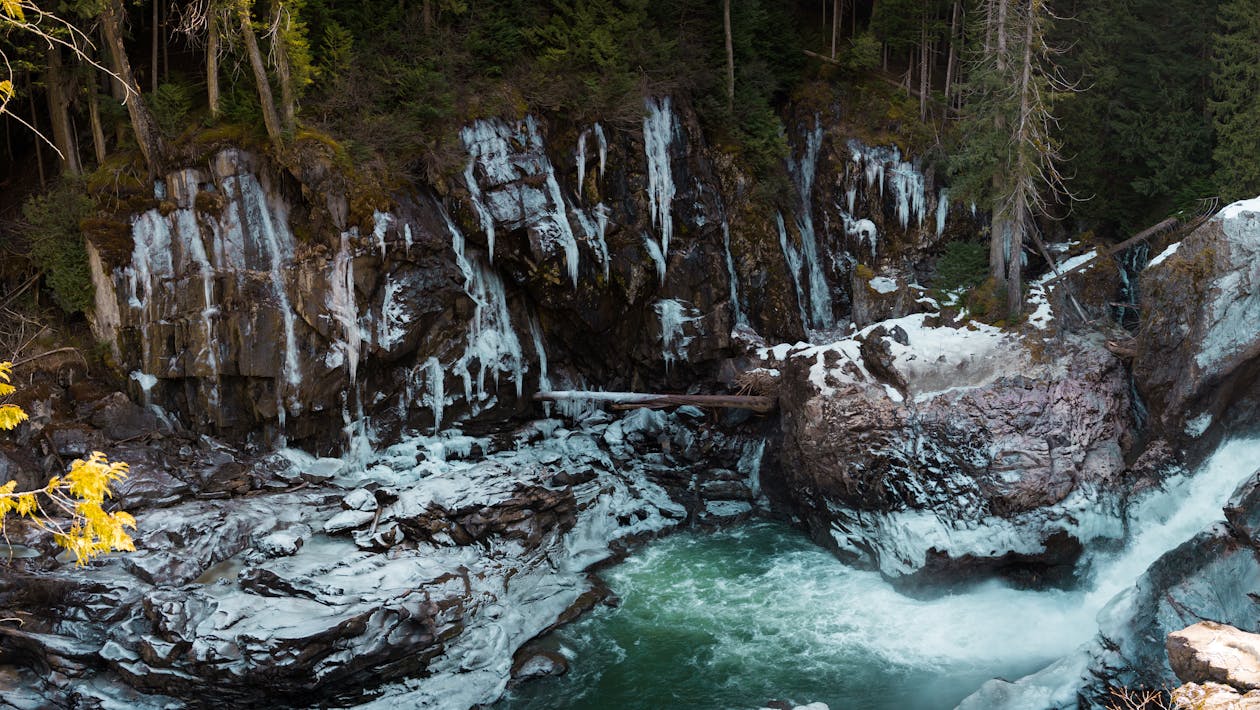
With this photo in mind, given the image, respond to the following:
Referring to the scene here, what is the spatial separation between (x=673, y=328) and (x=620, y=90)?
6320 millimetres

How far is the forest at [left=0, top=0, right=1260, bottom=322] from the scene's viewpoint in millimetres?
17469

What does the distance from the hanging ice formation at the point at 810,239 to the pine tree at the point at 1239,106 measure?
9.47 m

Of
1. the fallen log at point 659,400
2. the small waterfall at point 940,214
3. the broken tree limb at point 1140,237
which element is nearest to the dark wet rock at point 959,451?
the fallen log at point 659,400

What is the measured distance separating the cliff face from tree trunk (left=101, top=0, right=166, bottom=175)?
31.4 inches

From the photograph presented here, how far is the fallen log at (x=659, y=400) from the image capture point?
1866 cm

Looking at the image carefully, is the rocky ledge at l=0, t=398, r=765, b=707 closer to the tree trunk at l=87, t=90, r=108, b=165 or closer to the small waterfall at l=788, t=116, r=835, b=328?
the small waterfall at l=788, t=116, r=835, b=328

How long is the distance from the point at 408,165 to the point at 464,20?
17.8ft

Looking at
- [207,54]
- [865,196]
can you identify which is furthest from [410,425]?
[865,196]

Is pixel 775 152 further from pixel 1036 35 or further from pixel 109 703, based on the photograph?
pixel 109 703

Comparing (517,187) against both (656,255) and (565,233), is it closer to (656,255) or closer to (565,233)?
(565,233)

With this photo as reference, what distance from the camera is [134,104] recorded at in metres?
17.0

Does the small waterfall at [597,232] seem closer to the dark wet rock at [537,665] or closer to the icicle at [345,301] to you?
the icicle at [345,301]

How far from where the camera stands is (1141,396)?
49.1 feet

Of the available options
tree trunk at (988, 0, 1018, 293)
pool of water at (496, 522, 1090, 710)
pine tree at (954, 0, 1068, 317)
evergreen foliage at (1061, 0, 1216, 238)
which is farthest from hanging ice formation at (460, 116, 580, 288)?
Answer: evergreen foliage at (1061, 0, 1216, 238)
